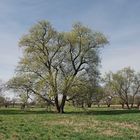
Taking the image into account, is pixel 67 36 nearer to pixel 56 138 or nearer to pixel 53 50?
pixel 53 50

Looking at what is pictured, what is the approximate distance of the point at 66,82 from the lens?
54.8m

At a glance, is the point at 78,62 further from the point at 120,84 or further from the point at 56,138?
the point at 120,84

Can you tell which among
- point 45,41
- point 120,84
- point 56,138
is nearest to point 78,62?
point 45,41

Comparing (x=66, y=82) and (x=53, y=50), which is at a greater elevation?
(x=53, y=50)

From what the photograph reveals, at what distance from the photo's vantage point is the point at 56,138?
19250 millimetres

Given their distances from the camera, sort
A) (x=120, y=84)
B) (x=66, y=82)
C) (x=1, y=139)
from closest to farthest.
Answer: (x=1, y=139) → (x=66, y=82) → (x=120, y=84)

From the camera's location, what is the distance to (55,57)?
5631 centimetres

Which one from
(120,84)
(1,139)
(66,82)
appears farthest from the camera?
(120,84)

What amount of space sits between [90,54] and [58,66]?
5.13m

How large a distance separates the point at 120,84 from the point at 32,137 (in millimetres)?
91001

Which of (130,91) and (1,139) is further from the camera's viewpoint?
(130,91)

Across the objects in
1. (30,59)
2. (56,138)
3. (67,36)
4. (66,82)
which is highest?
(67,36)

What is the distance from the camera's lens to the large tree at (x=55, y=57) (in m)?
55.5

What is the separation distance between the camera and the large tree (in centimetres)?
5547
